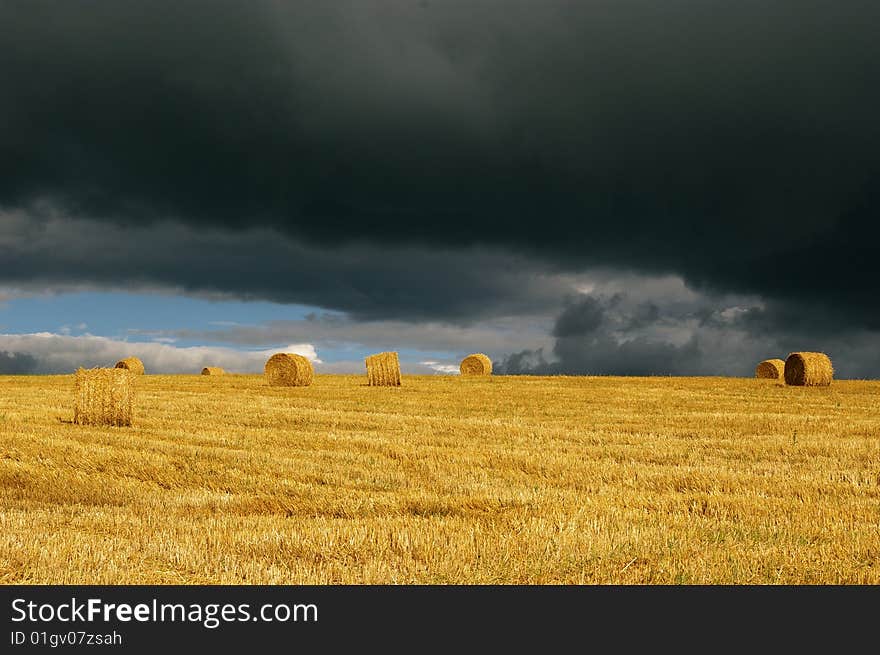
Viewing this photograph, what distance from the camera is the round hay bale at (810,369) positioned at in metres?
37.1

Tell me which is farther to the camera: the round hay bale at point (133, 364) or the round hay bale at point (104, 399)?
the round hay bale at point (133, 364)

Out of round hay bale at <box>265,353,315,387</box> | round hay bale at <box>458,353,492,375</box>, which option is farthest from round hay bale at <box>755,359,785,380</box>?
round hay bale at <box>265,353,315,387</box>

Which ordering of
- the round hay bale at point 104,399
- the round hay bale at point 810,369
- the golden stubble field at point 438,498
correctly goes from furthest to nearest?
1. the round hay bale at point 810,369
2. the round hay bale at point 104,399
3. the golden stubble field at point 438,498

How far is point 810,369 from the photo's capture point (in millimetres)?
37062

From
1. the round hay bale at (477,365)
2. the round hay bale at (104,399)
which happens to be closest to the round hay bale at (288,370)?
the round hay bale at (477,365)

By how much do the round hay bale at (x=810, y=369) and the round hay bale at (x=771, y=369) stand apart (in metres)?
7.57

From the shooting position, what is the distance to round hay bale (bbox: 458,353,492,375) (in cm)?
4722

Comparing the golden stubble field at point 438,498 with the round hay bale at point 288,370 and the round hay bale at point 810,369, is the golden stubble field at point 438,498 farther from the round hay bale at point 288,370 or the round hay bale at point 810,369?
the round hay bale at point 810,369

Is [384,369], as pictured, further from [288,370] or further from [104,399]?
[104,399]

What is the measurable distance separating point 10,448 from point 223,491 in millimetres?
5490

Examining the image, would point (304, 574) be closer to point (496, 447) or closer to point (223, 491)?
point (223, 491)

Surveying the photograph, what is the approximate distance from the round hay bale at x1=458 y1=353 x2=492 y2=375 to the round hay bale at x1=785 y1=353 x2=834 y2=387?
54.4 feet

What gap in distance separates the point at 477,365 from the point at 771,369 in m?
16.9
